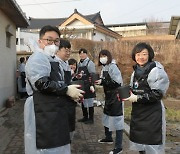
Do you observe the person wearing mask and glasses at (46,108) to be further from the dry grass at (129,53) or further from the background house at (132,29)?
the background house at (132,29)

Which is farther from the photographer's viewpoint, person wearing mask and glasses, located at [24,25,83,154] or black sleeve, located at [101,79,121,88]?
black sleeve, located at [101,79,121,88]

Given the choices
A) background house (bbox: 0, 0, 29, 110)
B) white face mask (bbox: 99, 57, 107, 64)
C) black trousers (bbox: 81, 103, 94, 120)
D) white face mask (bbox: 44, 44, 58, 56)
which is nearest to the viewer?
white face mask (bbox: 44, 44, 58, 56)

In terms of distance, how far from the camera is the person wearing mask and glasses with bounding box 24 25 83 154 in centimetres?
285

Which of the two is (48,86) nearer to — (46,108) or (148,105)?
(46,108)

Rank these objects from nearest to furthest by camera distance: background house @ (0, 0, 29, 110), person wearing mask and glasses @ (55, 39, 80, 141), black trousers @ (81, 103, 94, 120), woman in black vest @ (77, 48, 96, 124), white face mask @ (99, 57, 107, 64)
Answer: person wearing mask and glasses @ (55, 39, 80, 141)
white face mask @ (99, 57, 107, 64)
woman in black vest @ (77, 48, 96, 124)
black trousers @ (81, 103, 94, 120)
background house @ (0, 0, 29, 110)

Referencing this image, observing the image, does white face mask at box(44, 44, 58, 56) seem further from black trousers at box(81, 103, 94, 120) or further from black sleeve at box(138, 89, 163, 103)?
black trousers at box(81, 103, 94, 120)

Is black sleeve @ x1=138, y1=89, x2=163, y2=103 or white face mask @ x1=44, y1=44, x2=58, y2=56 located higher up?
white face mask @ x1=44, y1=44, x2=58, y2=56

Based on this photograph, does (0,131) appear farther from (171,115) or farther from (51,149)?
(171,115)

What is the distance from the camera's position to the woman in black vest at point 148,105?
3496 mm

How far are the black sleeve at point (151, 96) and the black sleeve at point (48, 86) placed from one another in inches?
43.2

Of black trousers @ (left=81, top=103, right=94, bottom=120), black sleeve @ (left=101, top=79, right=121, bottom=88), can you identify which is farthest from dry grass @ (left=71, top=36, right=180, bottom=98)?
black sleeve @ (left=101, top=79, right=121, bottom=88)

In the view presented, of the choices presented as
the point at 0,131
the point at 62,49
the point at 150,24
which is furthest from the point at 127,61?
the point at 150,24

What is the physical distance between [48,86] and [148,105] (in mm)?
1401

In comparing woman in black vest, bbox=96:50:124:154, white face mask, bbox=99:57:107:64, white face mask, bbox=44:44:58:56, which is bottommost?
woman in black vest, bbox=96:50:124:154
